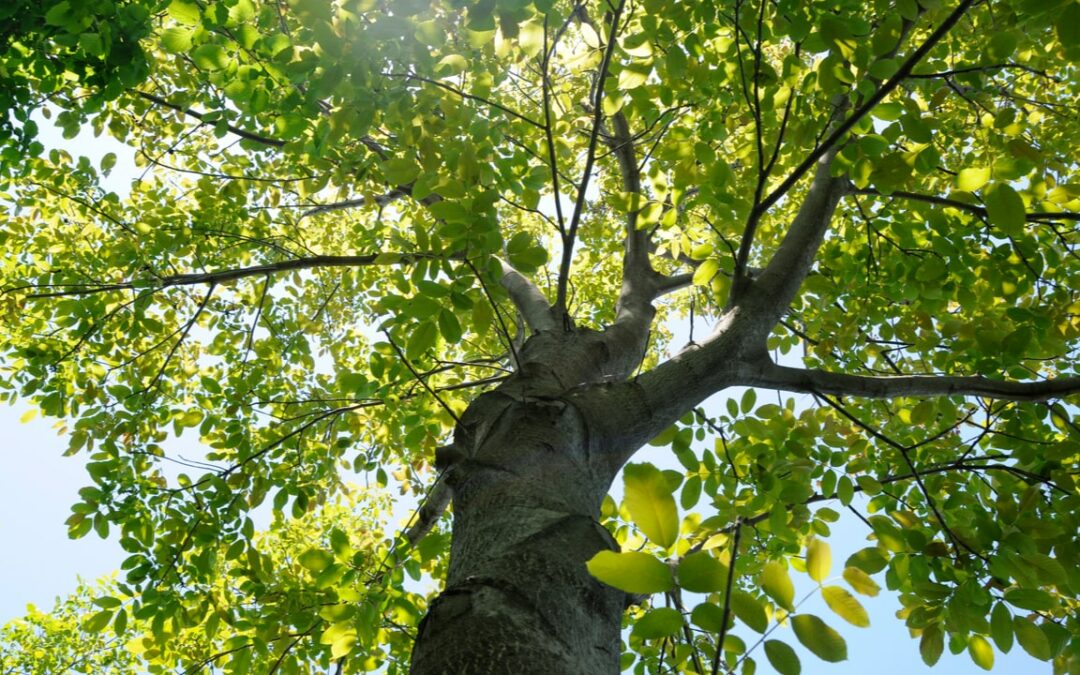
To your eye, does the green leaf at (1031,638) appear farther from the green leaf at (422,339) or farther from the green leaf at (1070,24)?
the green leaf at (422,339)

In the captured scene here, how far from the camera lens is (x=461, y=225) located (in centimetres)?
172

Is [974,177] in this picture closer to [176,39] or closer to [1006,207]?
[1006,207]

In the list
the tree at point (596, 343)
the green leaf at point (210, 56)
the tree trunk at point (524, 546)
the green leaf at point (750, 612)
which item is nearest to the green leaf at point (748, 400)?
the tree at point (596, 343)

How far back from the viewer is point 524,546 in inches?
59.0

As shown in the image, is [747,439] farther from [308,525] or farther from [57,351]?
[308,525]

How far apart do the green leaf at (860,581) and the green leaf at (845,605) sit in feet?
0.72

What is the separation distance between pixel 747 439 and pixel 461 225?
73.9 inches

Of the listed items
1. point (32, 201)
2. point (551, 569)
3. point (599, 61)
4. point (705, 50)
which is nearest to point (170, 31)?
point (599, 61)

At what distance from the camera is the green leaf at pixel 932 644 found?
2258 mm

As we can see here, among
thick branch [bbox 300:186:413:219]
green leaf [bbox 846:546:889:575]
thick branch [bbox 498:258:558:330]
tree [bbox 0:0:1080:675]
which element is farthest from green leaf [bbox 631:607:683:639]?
thick branch [bbox 300:186:413:219]

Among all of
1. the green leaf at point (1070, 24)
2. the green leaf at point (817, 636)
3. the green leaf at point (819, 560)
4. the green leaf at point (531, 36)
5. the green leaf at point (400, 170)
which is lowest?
the green leaf at point (817, 636)

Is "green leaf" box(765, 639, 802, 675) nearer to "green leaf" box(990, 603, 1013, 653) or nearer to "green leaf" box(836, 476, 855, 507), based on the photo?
"green leaf" box(990, 603, 1013, 653)

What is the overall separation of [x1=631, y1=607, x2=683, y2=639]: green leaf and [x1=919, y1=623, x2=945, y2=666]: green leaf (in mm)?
1931

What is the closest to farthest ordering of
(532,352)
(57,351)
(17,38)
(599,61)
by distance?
(17,38) → (599,61) → (532,352) → (57,351)
